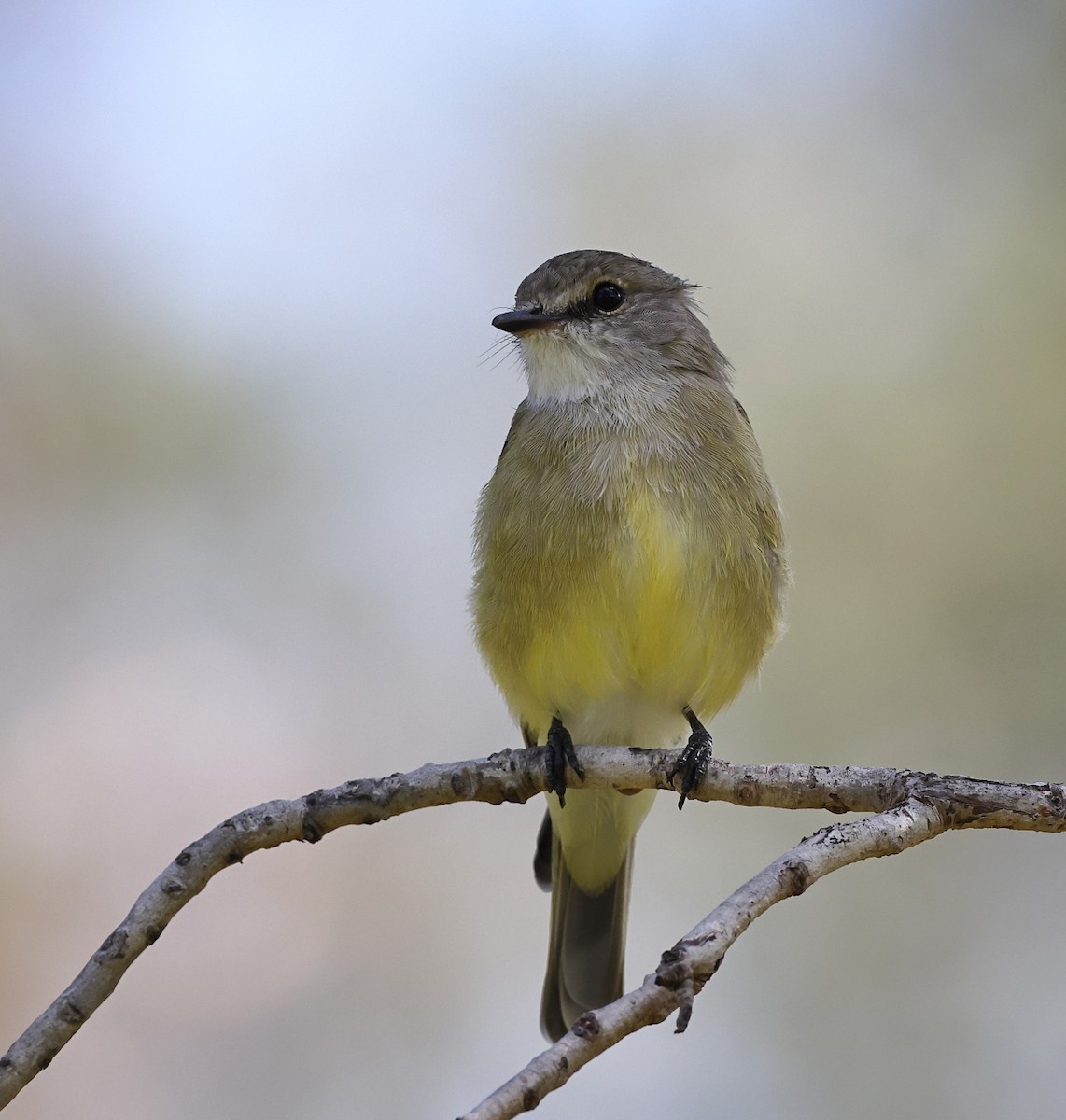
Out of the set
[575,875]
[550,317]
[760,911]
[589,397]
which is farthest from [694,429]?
[760,911]

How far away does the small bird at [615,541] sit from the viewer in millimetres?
3996

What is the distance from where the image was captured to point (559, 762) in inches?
147

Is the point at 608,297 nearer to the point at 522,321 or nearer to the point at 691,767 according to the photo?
the point at 522,321

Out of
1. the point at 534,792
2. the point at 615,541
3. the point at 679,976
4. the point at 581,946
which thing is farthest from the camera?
the point at 581,946

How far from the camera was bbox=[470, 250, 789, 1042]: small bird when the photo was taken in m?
4.00

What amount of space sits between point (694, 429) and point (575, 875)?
71.6 inches

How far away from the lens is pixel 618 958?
16.6ft

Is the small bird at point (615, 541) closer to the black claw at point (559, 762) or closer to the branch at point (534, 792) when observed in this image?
the black claw at point (559, 762)

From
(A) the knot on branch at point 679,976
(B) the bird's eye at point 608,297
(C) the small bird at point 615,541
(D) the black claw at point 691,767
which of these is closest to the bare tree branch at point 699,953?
→ (A) the knot on branch at point 679,976

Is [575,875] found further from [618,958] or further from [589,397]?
[589,397]

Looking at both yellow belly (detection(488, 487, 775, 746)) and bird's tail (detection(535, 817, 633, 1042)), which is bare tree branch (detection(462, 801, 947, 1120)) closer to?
yellow belly (detection(488, 487, 775, 746))

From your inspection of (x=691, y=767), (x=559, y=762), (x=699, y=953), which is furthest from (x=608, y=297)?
(x=699, y=953)

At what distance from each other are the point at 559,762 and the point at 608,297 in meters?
1.87

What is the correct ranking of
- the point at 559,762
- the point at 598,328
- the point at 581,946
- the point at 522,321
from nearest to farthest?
the point at 559,762 → the point at 522,321 → the point at 598,328 → the point at 581,946
